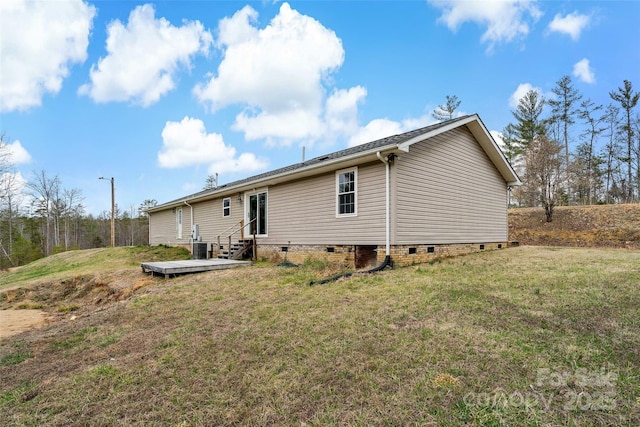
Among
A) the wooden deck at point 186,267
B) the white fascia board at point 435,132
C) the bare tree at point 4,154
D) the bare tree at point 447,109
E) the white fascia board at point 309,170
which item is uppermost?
the bare tree at point 447,109

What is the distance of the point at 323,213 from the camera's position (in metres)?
10.3

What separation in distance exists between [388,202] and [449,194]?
321cm

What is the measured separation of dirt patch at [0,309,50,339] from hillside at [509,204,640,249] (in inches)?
778

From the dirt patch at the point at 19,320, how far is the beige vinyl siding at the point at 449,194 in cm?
831

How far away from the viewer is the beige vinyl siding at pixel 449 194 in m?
8.93

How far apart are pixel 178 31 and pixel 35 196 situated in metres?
32.8

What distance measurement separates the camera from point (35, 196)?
1313 inches

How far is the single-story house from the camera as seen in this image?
870 cm

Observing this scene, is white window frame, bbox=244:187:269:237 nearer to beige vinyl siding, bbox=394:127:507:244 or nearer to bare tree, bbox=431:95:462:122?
beige vinyl siding, bbox=394:127:507:244

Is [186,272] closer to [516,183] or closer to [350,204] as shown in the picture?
[350,204]

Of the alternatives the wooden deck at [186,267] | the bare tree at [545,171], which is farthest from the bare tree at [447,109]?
the wooden deck at [186,267]

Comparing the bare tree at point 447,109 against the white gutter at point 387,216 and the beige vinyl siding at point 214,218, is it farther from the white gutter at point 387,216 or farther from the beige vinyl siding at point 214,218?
the white gutter at point 387,216

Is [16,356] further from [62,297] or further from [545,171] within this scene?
[545,171]

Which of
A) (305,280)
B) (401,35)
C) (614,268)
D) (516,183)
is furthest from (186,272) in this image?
(516,183)
